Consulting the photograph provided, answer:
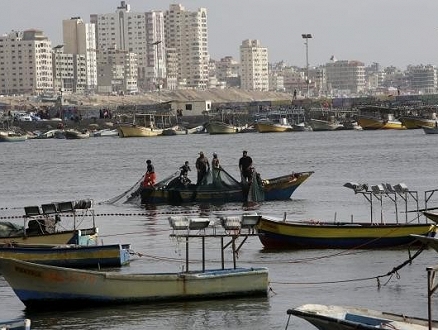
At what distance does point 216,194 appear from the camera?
1522 inches

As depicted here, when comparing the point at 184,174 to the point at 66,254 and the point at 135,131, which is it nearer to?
the point at 66,254

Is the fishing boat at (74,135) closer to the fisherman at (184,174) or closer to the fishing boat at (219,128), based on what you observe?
the fishing boat at (219,128)

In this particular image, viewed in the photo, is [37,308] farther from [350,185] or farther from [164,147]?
[164,147]

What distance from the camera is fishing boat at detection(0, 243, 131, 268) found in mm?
24094

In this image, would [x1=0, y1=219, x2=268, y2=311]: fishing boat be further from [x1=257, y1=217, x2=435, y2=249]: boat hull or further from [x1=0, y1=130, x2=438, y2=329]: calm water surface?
[x1=257, y1=217, x2=435, y2=249]: boat hull

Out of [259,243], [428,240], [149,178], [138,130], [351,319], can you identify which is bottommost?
[138,130]

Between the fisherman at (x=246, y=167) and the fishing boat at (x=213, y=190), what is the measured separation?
216 mm

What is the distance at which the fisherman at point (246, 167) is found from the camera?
38.3 meters

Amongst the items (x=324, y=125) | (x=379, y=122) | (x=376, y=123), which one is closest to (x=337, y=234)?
(x=379, y=122)

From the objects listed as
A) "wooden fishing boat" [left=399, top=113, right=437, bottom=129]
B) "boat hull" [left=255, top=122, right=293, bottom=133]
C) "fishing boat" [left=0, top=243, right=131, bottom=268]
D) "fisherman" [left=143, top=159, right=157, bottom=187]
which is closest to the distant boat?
"wooden fishing boat" [left=399, top=113, right=437, bottom=129]

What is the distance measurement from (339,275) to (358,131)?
113 metres

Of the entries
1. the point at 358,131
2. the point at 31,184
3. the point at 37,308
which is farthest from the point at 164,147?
the point at 37,308

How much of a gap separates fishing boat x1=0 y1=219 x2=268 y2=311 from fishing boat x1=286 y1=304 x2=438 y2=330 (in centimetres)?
424

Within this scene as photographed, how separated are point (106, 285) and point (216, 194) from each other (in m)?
17.6
